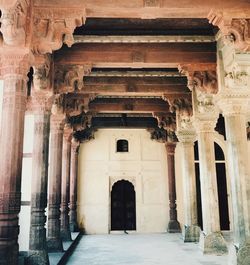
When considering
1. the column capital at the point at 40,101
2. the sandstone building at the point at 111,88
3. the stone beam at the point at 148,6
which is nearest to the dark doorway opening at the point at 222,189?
the sandstone building at the point at 111,88

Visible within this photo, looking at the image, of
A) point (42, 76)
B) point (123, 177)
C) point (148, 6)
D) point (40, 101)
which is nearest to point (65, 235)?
point (40, 101)

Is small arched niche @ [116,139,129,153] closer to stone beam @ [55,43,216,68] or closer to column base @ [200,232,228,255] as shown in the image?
column base @ [200,232,228,255]

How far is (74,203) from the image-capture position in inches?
597

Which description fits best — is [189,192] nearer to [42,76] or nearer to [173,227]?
[173,227]

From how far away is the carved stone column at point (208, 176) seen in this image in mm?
9211

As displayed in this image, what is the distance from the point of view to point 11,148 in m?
4.94

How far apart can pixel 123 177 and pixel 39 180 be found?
9.41 metres

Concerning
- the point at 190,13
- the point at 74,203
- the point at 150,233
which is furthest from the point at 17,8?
the point at 150,233

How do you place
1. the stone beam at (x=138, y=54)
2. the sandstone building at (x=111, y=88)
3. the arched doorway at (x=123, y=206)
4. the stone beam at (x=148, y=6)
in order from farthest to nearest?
the arched doorway at (x=123, y=206), the stone beam at (x=138, y=54), the stone beam at (x=148, y=6), the sandstone building at (x=111, y=88)

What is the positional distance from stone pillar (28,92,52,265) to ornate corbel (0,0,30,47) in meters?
2.61

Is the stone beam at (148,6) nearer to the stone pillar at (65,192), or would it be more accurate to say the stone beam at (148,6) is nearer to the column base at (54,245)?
the column base at (54,245)

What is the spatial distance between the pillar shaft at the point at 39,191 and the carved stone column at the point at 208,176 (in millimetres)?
4180

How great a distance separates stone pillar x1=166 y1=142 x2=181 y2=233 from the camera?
50.4 ft

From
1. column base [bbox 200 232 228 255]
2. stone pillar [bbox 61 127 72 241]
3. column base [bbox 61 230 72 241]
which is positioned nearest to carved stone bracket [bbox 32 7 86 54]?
column base [bbox 200 232 228 255]
